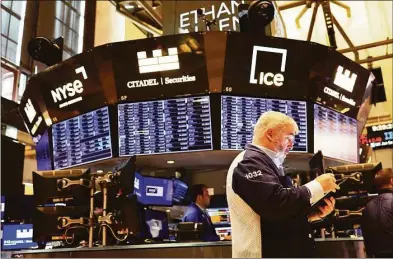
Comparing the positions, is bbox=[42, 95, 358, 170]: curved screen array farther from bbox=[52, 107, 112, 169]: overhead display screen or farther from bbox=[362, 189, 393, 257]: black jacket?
bbox=[362, 189, 393, 257]: black jacket

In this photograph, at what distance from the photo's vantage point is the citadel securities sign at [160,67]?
5.54 metres

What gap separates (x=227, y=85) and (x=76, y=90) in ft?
6.67

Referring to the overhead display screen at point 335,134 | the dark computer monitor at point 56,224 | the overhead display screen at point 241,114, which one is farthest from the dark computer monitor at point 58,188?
the overhead display screen at point 335,134

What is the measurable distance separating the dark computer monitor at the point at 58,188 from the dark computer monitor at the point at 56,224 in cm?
8

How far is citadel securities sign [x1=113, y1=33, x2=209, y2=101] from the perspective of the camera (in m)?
5.54

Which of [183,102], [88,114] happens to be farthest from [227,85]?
[88,114]

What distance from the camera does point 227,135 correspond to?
18.1 feet

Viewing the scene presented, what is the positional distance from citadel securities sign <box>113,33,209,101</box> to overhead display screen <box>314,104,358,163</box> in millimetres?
1621

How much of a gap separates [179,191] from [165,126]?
1393 millimetres

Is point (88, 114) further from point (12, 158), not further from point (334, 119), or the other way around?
point (12, 158)

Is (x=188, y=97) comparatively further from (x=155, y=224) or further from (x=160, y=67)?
(x=155, y=224)

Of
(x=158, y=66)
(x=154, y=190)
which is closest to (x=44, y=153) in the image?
(x=154, y=190)

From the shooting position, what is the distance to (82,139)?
5.98 m

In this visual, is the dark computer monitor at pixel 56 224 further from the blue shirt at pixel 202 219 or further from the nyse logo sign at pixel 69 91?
the nyse logo sign at pixel 69 91
